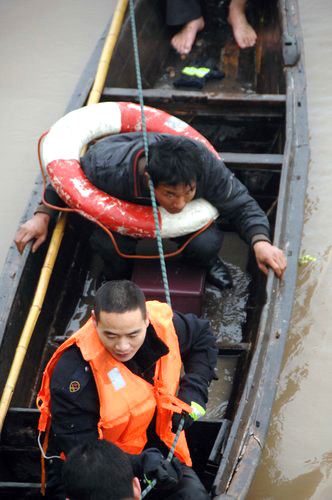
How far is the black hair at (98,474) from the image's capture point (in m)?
1.82

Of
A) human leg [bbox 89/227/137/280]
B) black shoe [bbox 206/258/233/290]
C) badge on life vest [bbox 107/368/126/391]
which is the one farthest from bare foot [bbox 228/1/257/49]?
badge on life vest [bbox 107/368/126/391]

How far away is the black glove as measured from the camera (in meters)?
2.06

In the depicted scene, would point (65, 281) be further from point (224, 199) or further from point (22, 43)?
point (22, 43)

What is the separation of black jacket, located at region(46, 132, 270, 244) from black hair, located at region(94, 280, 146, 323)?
0.89m

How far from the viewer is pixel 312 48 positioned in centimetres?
527

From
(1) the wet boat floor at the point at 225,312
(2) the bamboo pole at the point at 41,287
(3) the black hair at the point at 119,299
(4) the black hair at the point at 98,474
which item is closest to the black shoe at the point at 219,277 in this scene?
(1) the wet boat floor at the point at 225,312

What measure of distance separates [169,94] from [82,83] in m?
0.50

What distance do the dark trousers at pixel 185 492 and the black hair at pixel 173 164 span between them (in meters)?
1.11

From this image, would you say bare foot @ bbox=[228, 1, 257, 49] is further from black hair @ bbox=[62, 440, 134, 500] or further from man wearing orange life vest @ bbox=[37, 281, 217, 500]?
black hair @ bbox=[62, 440, 134, 500]

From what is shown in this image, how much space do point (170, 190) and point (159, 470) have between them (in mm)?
1147

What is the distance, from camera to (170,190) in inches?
110

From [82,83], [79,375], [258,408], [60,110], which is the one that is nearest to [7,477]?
[79,375]

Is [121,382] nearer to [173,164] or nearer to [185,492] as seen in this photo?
[185,492]

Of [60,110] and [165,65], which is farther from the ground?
[165,65]
